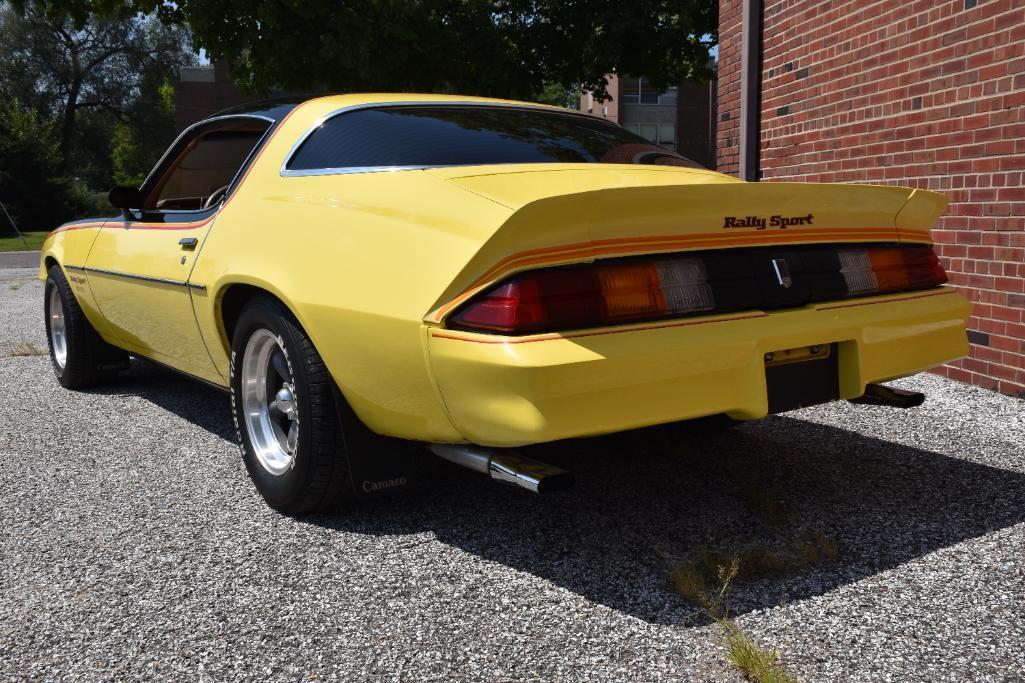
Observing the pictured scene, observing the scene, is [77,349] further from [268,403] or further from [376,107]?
[376,107]

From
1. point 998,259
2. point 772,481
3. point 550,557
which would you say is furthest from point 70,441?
point 998,259

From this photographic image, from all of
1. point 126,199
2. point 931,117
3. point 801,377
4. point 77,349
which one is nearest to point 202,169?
point 126,199

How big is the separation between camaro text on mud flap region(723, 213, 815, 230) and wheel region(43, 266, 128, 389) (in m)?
3.99

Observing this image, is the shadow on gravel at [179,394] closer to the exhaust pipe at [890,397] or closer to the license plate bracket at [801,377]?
the license plate bracket at [801,377]

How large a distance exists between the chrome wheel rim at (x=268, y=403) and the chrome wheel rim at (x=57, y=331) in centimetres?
283

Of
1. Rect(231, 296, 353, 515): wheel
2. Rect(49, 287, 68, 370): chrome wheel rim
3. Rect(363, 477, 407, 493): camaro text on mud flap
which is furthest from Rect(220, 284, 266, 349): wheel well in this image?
Rect(49, 287, 68, 370): chrome wheel rim

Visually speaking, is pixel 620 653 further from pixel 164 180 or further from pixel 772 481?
pixel 164 180

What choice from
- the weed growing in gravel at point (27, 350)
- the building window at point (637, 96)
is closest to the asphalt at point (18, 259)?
the weed growing in gravel at point (27, 350)

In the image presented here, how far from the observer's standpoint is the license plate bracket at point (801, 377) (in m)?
2.82

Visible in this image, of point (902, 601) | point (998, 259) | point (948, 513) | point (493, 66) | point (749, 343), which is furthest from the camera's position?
point (493, 66)

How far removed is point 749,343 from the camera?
8.84 feet

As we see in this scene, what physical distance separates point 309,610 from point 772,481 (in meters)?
1.79

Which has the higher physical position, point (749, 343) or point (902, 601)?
point (749, 343)

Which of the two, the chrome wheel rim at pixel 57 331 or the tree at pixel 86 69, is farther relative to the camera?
the tree at pixel 86 69
